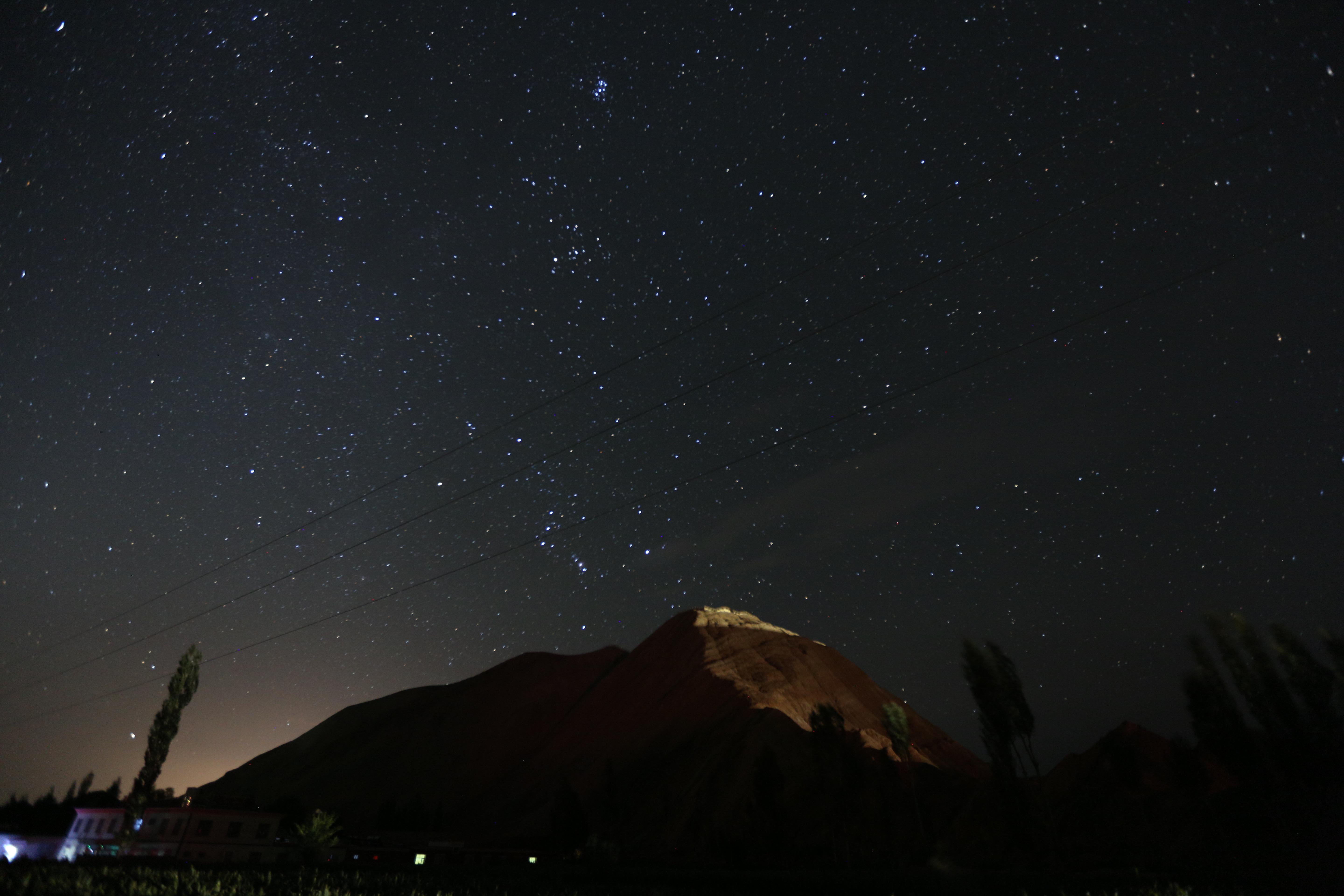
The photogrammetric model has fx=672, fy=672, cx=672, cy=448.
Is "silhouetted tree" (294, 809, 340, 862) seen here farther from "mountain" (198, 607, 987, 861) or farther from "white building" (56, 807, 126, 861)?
"white building" (56, 807, 126, 861)

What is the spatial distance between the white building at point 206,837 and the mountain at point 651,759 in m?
4.37

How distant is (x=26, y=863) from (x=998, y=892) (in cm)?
3576

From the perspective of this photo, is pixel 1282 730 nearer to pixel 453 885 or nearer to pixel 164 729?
pixel 453 885

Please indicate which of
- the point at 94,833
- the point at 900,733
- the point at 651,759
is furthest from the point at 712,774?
the point at 94,833

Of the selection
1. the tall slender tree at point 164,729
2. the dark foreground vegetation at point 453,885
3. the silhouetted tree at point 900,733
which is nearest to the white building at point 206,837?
the tall slender tree at point 164,729

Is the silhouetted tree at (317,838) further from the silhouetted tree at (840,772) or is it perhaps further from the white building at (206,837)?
the silhouetted tree at (840,772)

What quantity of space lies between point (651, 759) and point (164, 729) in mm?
75320

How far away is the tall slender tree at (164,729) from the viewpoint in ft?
A: 208

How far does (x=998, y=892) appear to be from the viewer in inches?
1160

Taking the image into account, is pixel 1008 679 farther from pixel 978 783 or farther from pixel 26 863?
pixel 26 863

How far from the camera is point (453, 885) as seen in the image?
1922 cm

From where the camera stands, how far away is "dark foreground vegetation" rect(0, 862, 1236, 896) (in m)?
14.4

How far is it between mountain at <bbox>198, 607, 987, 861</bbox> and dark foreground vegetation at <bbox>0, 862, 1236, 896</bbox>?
31762 millimetres

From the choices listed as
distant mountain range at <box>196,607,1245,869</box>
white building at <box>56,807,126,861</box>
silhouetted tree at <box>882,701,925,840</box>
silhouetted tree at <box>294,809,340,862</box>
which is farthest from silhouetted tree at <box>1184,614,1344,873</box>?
white building at <box>56,807,126,861</box>
